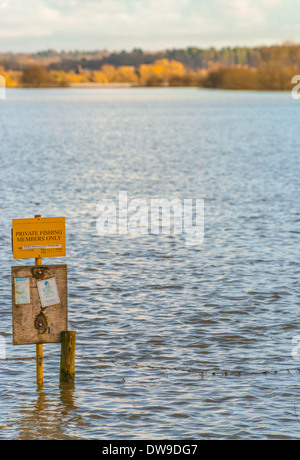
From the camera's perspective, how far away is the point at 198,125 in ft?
297

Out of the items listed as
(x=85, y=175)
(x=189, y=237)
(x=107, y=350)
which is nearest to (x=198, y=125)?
(x=85, y=175)

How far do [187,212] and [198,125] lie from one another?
6514 centimetres

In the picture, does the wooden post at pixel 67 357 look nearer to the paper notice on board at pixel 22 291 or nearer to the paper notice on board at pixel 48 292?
the paper notice on board at pixel 48 292

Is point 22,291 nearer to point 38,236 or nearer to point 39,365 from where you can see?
point 38,236

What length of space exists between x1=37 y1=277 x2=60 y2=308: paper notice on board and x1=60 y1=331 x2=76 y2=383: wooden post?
458mm

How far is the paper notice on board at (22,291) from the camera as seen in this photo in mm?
10125

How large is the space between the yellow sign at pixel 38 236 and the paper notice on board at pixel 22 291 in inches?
12.0

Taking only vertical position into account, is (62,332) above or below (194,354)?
above

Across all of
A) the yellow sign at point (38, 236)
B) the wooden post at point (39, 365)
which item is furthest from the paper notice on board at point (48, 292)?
the wooden post at point (39, 365)

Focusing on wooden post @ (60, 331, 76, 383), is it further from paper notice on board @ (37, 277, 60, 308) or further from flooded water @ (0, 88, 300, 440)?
paper notice on board @ (37, 277, 60, 308)

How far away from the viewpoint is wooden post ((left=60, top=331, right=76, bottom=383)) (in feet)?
34.1

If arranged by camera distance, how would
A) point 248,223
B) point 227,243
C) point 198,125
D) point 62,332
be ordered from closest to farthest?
point 62,332, point 227,243, point 248,223, point 198,125

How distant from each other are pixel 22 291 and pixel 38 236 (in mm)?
722
